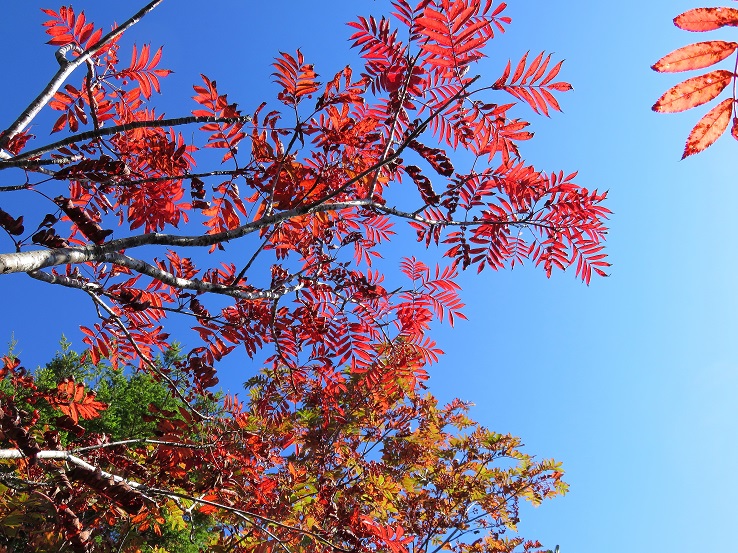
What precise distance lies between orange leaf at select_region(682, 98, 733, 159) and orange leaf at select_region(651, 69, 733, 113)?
1.9 inches

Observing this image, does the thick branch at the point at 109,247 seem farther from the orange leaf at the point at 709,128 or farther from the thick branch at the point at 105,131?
the orange leaf at the point at 709,128

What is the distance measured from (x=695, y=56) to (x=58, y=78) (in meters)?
2.26

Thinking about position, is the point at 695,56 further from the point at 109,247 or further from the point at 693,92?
the point at 109,247

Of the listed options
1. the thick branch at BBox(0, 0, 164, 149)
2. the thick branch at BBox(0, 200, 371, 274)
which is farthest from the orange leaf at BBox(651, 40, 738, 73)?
the thick branch at BBox(0, 0, 164, 149)

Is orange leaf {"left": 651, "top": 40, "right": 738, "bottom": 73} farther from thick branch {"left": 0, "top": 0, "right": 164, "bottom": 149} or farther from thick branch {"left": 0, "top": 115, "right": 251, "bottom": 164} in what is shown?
thick branch {"left": 0, "top": 0, "right": 164, "bottom": 149}

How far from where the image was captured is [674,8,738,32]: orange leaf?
90 centimetres

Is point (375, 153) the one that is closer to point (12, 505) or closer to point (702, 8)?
point (702, 8)

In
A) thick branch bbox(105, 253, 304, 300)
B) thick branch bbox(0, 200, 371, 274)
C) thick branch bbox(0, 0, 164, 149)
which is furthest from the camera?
thick branch bbox(105, 253, 304, 300)

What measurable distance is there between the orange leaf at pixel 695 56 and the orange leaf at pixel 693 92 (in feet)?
0.13

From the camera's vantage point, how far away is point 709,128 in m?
1.00

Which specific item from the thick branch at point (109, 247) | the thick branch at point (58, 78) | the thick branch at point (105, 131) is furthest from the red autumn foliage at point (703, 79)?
the thick branch at point (58, 78)

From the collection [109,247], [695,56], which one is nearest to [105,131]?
[109,247]

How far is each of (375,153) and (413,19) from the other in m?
0.96

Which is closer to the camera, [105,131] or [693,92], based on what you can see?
[693,92]
